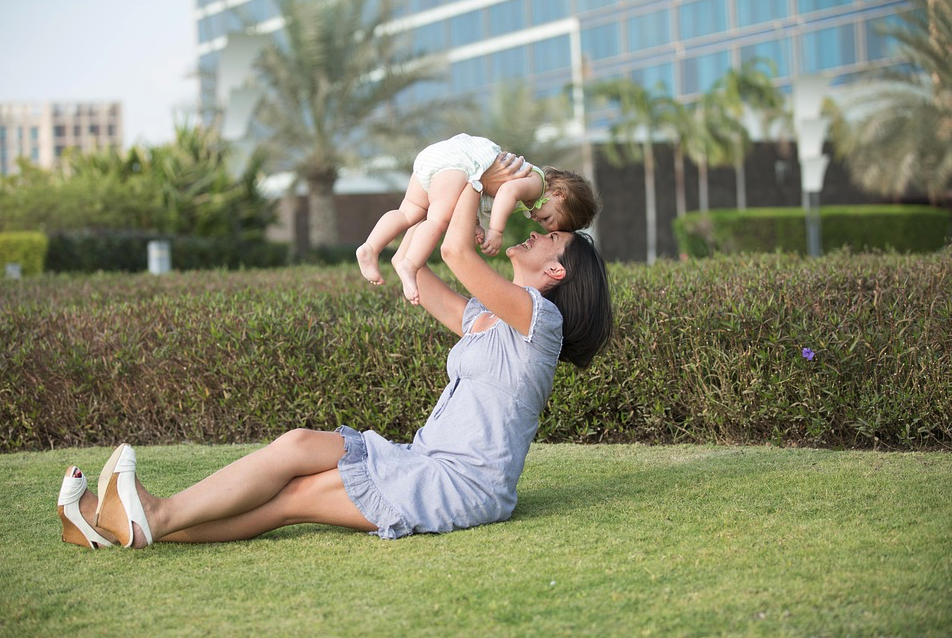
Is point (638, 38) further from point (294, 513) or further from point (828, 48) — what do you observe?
point (294, 513)

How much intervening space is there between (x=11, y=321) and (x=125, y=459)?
331 centimetres

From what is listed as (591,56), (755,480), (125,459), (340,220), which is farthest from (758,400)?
(591,56)

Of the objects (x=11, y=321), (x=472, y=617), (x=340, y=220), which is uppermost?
(x=340, y=220)

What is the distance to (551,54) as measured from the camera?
4672 centimetres

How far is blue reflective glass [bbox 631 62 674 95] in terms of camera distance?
43.1 meters

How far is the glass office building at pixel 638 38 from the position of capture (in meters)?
38.9

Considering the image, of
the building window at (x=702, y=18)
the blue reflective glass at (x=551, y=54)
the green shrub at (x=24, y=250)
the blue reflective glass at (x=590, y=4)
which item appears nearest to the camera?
the green shrub at (x=24, y=250)

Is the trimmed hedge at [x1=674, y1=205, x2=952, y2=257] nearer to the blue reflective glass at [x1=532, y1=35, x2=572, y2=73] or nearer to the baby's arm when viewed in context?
the baby's arm

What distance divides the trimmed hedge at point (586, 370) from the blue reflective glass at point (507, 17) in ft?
143

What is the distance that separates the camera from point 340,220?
2855 centimetres

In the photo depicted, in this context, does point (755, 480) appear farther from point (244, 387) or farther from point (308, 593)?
point (244, 387)

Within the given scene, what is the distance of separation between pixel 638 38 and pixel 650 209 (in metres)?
18.3

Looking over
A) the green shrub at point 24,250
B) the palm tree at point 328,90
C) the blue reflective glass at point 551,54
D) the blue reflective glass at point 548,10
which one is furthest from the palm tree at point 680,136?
the green shrub at point 24,250

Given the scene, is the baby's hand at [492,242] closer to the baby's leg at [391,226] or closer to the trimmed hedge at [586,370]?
the baby's leg at [391,226]
